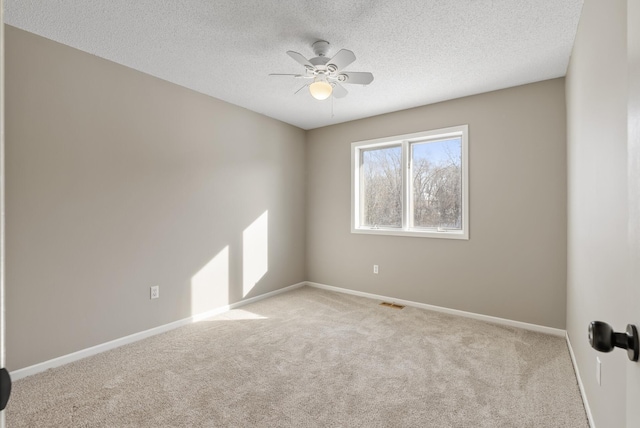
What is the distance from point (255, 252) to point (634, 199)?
3.95m

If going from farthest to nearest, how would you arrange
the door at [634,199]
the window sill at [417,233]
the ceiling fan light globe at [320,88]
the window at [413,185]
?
1. the window at [413,185]
2. the window sill at [417,233]
3. the ceiling fan light globe at [320,88]
4. the door at [634,199]

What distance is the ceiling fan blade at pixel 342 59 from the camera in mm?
2273

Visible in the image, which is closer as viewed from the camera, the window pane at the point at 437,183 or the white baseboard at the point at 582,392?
the white baseboard at the point at 582,392

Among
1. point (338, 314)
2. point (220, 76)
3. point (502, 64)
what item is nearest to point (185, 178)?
point (220, 76)

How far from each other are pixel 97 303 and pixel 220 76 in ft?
7.74

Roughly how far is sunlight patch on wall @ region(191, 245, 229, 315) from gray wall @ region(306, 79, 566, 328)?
6.11 ft

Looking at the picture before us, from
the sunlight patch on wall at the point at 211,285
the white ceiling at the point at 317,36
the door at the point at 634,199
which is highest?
the white ceiling at the point at 317,36

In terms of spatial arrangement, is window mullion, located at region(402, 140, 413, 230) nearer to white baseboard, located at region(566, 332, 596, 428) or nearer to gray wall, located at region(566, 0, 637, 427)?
gray wall, located at region(566, 0, 637, 427)

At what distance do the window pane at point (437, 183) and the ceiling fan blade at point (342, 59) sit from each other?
198 cm

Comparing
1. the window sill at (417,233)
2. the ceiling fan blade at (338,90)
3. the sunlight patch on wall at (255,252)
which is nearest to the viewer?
the ceiling fan blade at (338,90)

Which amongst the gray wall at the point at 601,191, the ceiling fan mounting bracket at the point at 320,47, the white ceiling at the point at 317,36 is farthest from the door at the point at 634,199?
the ceiling fan mounting bracket at the point at 320,47

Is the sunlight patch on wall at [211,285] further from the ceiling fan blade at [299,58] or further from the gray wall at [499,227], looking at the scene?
the ceiling fan blade at [299,58]

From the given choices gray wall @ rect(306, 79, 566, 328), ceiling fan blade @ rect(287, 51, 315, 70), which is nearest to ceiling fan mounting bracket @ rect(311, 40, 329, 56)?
ceiling fan blade @ rect(287, 51, 315, 70)

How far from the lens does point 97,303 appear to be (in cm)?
273
